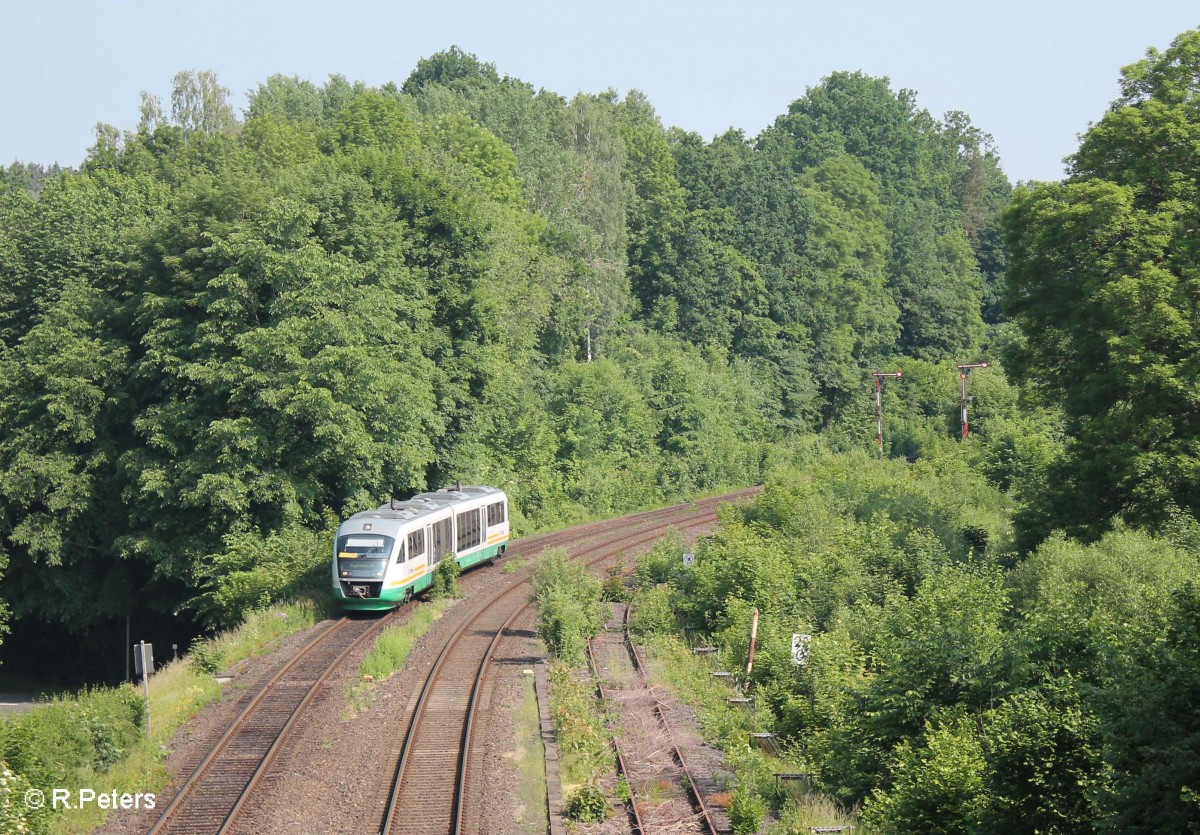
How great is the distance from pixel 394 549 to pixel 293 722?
911 cm

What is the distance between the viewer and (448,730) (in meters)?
19.5

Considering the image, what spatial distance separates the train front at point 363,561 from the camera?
93.6ft

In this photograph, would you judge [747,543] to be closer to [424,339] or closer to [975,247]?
[424,339]

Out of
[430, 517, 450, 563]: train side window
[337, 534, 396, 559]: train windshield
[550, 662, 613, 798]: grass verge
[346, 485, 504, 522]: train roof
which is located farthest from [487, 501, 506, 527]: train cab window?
[550, 662, 613, 798]: grass verge

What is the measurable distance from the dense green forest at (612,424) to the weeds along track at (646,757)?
2.21 m

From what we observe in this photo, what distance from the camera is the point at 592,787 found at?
54.4 feet

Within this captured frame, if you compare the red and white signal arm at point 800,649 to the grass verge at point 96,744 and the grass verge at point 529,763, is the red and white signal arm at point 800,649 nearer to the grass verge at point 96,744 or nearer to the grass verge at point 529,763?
the grass verge at point 529,763

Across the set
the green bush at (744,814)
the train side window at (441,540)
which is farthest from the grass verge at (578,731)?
the train side window at (441,540)

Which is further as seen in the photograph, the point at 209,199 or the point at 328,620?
the point at 209,199

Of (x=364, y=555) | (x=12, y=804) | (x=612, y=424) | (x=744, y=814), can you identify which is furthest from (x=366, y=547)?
(x=612, y=424)

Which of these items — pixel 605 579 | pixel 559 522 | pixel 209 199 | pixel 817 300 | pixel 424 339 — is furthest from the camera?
pixel 817 300

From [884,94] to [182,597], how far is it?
109483mm

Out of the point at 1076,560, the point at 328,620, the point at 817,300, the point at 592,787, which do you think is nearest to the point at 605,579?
the point at 328,620

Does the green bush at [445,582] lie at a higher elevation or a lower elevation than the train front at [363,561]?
lower
